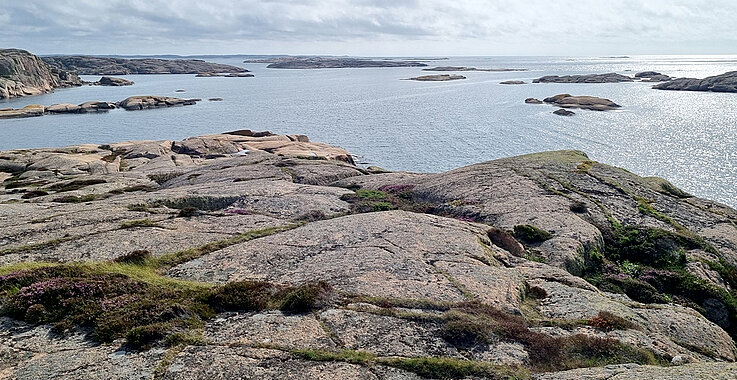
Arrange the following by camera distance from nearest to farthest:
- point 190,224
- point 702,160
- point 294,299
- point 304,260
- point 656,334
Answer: point 294,299 < point 656,334 < point 304,260 < point 190,224 < point 702,160

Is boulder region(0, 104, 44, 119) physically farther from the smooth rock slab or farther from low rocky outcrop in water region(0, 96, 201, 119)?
the smooth rock slab

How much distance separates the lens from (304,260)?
1834cm

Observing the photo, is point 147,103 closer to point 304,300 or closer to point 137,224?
point 137,224

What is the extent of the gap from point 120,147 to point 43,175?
109ft

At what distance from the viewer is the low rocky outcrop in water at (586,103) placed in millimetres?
137625

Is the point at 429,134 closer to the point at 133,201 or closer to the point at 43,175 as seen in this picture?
the point at 43,175

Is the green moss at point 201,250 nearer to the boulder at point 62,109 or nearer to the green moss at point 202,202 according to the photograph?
the green moss at point 202,202

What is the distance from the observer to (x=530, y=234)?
2541 centimetres

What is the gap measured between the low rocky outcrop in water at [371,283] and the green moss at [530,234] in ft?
0.31

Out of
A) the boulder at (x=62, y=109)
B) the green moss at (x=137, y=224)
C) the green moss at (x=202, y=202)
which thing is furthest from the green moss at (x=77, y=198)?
the boulder at (x=62, y=109)

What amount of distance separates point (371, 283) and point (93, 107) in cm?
16973

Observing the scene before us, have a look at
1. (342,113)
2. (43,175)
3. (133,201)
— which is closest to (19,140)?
(43,175)

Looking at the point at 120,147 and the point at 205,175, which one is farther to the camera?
the point at 120,147

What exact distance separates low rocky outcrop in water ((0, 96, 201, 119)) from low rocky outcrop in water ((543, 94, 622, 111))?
125689 millimetres
